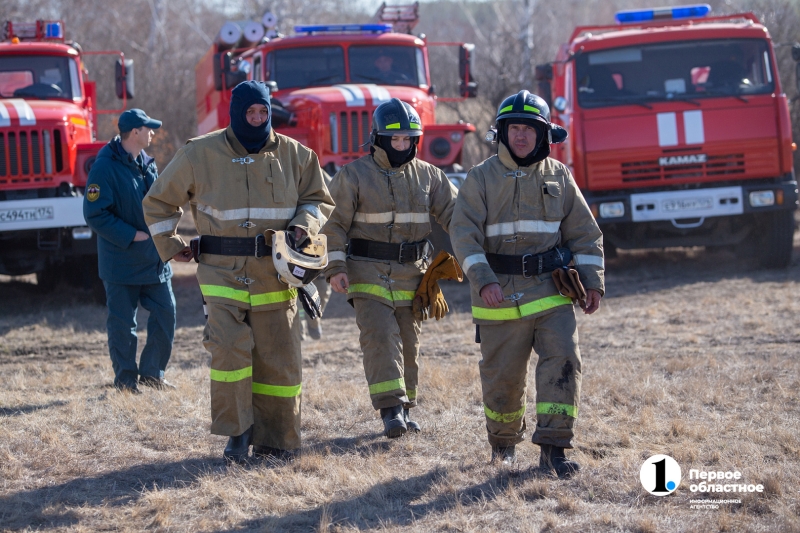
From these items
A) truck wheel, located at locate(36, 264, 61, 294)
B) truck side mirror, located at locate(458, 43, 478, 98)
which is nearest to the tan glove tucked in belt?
truck side mirror, located at locate(458, 43, 478, 98)

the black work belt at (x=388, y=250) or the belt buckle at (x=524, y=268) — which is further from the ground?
the black work belt at (x=388, y=250)

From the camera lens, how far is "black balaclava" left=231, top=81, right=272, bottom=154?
178 inches

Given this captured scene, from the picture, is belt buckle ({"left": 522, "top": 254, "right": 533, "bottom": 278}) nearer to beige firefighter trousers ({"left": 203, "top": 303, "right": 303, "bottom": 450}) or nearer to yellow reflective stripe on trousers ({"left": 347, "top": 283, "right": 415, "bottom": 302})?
yellow reflective stripe on trousers ({"left": 347, "top": 283, "right": 415, "bottom": 302})

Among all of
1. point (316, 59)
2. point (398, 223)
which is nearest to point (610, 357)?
point (398, 223)

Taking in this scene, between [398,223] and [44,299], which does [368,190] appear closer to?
[398,223]

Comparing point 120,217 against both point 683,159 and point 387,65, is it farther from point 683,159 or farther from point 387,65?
point 683,159

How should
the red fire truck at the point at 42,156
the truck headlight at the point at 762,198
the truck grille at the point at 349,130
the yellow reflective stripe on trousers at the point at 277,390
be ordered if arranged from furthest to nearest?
the truck headlight at the point at 762,198, the truck grille at the point at 349,130, the red fire truck at the point at 42,156, the yellow reflective stripe on trousers at the point at 277,390

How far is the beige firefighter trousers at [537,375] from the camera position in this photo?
420cm

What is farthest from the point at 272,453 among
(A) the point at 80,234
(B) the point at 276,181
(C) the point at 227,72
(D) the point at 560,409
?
(C) the point at 227,72

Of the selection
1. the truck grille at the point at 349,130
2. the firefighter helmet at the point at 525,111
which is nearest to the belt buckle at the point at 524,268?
the firefighter helmet at the point at 525,111

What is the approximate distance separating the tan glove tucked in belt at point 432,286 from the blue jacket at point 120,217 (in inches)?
78.6

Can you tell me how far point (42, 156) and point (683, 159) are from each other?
6.64 m

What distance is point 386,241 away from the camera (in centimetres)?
506

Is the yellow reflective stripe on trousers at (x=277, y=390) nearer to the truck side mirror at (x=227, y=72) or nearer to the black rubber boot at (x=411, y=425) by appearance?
the black rubber boot at (x=411, y=425)
